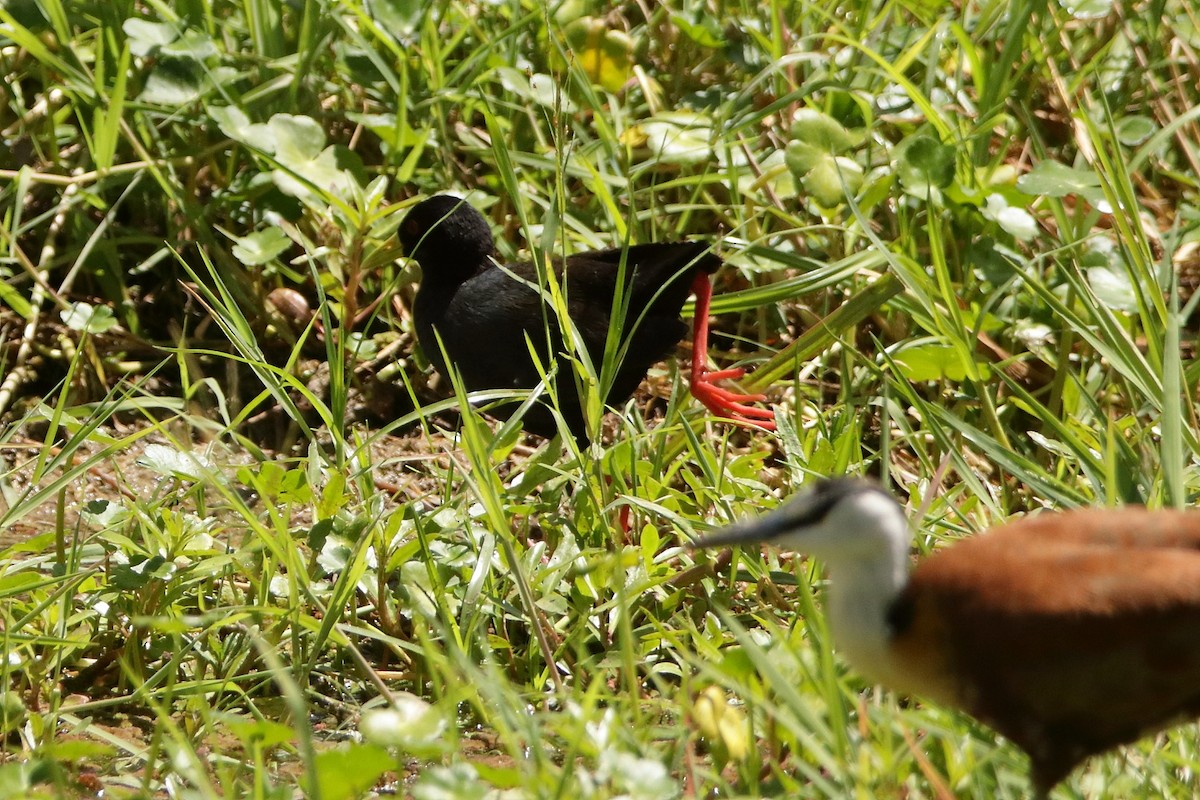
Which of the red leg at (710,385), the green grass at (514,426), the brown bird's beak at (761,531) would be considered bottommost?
the red leg at (710,385)

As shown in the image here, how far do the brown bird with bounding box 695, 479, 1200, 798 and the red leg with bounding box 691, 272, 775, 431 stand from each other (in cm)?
147

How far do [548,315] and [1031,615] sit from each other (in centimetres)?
216

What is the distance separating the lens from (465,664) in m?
1.96


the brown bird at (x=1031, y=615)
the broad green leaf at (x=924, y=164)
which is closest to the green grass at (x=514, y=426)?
the broad green leaf at (x=924, y=164)

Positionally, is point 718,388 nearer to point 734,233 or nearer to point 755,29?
point 734,233

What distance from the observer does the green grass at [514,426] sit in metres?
2.38

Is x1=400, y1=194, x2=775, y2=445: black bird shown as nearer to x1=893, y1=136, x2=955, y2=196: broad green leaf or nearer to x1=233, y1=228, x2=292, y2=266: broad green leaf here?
x1=233, y1=228, x2=292, y2=266: broad green leaf

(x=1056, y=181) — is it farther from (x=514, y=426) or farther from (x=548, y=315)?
(x=514, y=426)

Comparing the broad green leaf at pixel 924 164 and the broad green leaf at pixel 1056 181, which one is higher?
the broad green leaf at pixel 924 164

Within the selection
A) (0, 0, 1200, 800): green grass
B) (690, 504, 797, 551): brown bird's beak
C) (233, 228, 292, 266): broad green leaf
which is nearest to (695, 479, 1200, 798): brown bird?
(690, 504, 797, 551): brown bird's beak

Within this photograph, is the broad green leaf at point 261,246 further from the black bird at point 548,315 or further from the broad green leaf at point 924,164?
the broad green leaf at point 924,164

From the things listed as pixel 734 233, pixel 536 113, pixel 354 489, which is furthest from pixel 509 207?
pixel 354 489

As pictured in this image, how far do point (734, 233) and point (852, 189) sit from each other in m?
0.36

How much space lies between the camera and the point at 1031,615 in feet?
6.27
